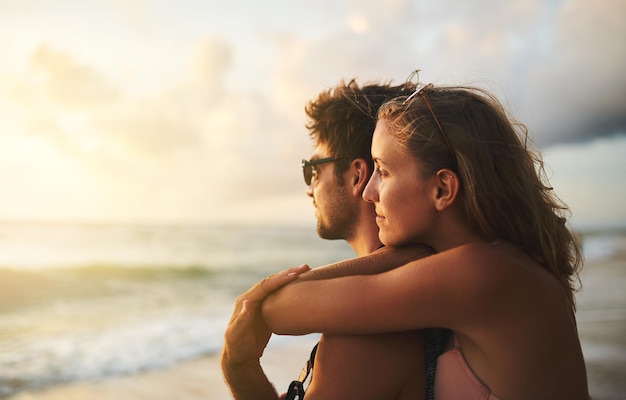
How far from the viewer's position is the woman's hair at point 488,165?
2025 millimetres

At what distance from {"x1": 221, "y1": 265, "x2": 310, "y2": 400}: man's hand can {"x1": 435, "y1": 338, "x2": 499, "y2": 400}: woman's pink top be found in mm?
640

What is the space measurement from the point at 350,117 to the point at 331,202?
0.46 m

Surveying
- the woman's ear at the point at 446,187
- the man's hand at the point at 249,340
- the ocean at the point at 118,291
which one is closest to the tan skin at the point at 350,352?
the man's hand at the point at 249,340

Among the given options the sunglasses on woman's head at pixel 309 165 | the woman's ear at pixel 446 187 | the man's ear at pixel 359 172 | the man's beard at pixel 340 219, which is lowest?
the woman's ear at pixel 446 187

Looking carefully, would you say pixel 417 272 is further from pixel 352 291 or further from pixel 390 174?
pixel 390 174

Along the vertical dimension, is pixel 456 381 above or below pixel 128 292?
below

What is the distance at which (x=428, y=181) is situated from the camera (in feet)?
6.88

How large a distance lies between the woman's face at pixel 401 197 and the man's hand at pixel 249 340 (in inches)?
15.2

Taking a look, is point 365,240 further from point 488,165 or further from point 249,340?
point 488,165

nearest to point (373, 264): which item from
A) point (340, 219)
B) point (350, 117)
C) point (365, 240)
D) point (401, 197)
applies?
point (401, 197)

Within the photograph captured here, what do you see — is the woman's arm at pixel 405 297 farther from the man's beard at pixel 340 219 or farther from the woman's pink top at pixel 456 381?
the man's beard at pixel 340 219

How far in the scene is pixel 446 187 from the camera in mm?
2086

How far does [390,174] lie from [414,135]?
0.57 feet

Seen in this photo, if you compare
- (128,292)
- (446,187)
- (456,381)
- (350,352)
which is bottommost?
(456,381)
